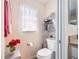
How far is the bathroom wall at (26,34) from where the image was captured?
2523 mm

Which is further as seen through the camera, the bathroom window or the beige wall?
the beige wall

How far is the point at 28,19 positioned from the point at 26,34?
398 millimetres

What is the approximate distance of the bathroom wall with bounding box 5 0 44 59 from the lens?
2.52 metres

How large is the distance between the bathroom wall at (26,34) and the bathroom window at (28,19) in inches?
4.5

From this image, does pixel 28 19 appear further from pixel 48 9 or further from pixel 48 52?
pixel 48 52

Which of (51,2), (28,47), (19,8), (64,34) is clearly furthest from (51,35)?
(64,34)

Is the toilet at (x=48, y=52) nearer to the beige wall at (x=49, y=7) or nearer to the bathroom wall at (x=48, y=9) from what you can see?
the bathroom wall at (x=48, y=9)

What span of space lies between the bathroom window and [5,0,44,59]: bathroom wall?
0.38 ft

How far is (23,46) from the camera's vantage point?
2758 mm

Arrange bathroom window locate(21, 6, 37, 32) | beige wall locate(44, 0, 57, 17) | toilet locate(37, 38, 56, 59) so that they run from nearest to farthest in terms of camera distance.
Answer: toilet locate(37, 38, 56, 59) → bathroom window locate(21, 6, 37, 32) → beige wall locate(44, 0, 57, 17)

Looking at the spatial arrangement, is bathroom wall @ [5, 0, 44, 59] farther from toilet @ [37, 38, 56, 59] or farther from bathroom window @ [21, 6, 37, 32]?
toilet @ [37, 38, 56, 59]

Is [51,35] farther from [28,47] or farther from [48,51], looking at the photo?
[28,47]

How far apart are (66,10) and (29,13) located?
1625 millimetres

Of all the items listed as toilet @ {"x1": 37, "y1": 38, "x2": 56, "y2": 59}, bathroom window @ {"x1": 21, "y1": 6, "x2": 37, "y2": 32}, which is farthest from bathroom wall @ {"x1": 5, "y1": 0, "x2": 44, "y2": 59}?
toilet @ {"x1": 37, "y1": 38, "x2": 56, "y2": 59}
